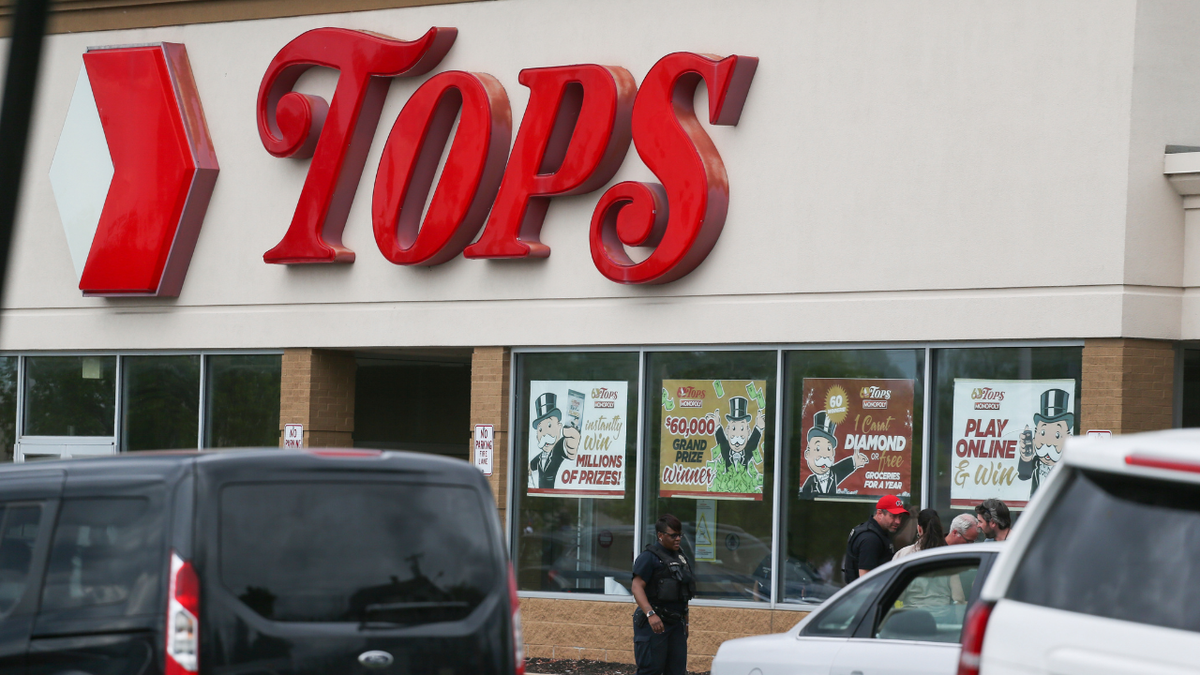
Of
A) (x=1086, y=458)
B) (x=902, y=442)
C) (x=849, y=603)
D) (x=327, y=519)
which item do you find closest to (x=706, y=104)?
(x=902, y=442)

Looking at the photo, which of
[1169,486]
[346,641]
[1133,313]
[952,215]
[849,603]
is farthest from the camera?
[952,215]

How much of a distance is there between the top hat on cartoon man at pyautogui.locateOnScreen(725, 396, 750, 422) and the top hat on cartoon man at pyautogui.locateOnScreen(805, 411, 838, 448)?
2.46 feet

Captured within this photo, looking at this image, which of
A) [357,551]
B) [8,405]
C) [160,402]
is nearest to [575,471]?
[160,402]

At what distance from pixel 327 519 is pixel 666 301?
32.3 ft

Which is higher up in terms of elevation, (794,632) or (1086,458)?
(1086,458)

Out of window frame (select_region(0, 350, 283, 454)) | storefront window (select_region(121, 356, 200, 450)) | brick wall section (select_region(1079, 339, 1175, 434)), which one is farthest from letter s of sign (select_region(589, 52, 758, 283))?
storefront window (select_region(121, 356, 200, 450))

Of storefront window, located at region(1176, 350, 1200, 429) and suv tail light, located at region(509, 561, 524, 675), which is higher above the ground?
storefront window, located at region(1176, 350, 1200, 429)

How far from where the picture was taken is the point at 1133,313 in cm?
1370

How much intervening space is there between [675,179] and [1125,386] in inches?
197

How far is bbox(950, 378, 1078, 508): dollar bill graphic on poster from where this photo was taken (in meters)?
14.0

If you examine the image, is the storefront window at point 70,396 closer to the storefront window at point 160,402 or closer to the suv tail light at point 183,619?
the storefront window at point 160,402

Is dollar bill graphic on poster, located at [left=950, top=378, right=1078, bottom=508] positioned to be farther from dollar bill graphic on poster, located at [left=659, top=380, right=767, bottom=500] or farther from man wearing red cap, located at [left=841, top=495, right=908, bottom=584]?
dollar bill graphic on poster, located at [left=659, top=380, right=767, bottom=500]

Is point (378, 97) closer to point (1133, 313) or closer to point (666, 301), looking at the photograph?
point (666, 301)

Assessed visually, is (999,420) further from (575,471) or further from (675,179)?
(575,471)
